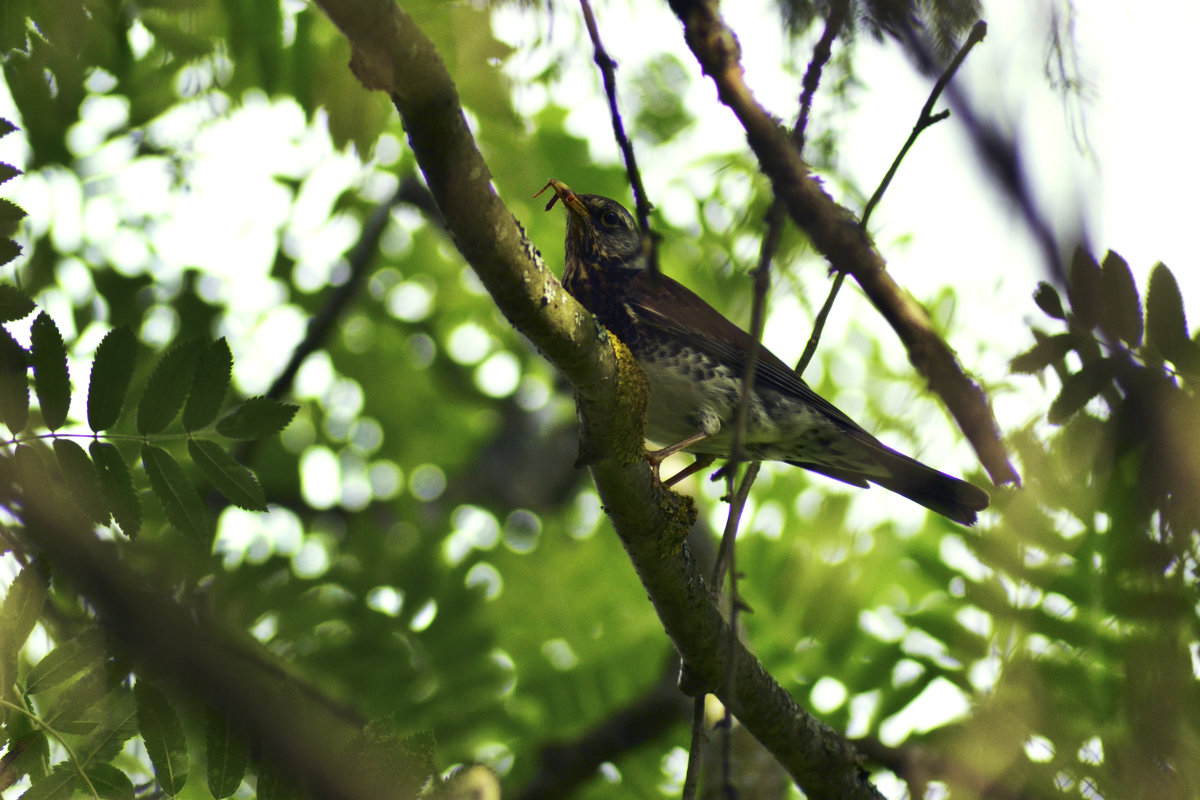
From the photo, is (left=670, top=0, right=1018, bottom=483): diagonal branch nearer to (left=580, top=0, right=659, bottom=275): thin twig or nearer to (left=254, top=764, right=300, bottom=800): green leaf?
(left=580, top=0, right=659, bottom=275): thin twig

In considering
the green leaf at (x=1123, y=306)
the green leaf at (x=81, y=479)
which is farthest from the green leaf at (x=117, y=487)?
the green leaf at (x=1123, y=306)

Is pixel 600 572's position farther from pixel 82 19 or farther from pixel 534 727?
pixel 82 19

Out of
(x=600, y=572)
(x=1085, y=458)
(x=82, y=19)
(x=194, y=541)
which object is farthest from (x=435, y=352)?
(x=1085, y=458)

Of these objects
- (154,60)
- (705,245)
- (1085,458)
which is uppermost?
(705,245)

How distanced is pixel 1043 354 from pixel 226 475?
7.74 feet

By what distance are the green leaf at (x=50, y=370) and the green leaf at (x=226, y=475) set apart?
1.10 feet

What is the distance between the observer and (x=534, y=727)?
209 inches

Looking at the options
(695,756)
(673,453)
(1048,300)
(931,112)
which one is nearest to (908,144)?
(931,112)

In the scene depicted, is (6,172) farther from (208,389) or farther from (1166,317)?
(1166,317)

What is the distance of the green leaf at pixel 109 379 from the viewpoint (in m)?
2.49

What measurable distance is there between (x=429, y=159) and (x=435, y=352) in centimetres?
567

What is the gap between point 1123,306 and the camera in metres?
2.60

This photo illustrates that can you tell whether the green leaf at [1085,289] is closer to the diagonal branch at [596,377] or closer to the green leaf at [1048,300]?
the green leaf at [1048,300]

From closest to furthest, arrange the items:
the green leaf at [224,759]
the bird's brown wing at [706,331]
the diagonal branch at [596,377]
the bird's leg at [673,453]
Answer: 1. the diagonal branch at [596,377]
2. the green leaf at [224,759]
3. the bird's leg at [673,453]
4. the bird's brown wing at [706,331]
